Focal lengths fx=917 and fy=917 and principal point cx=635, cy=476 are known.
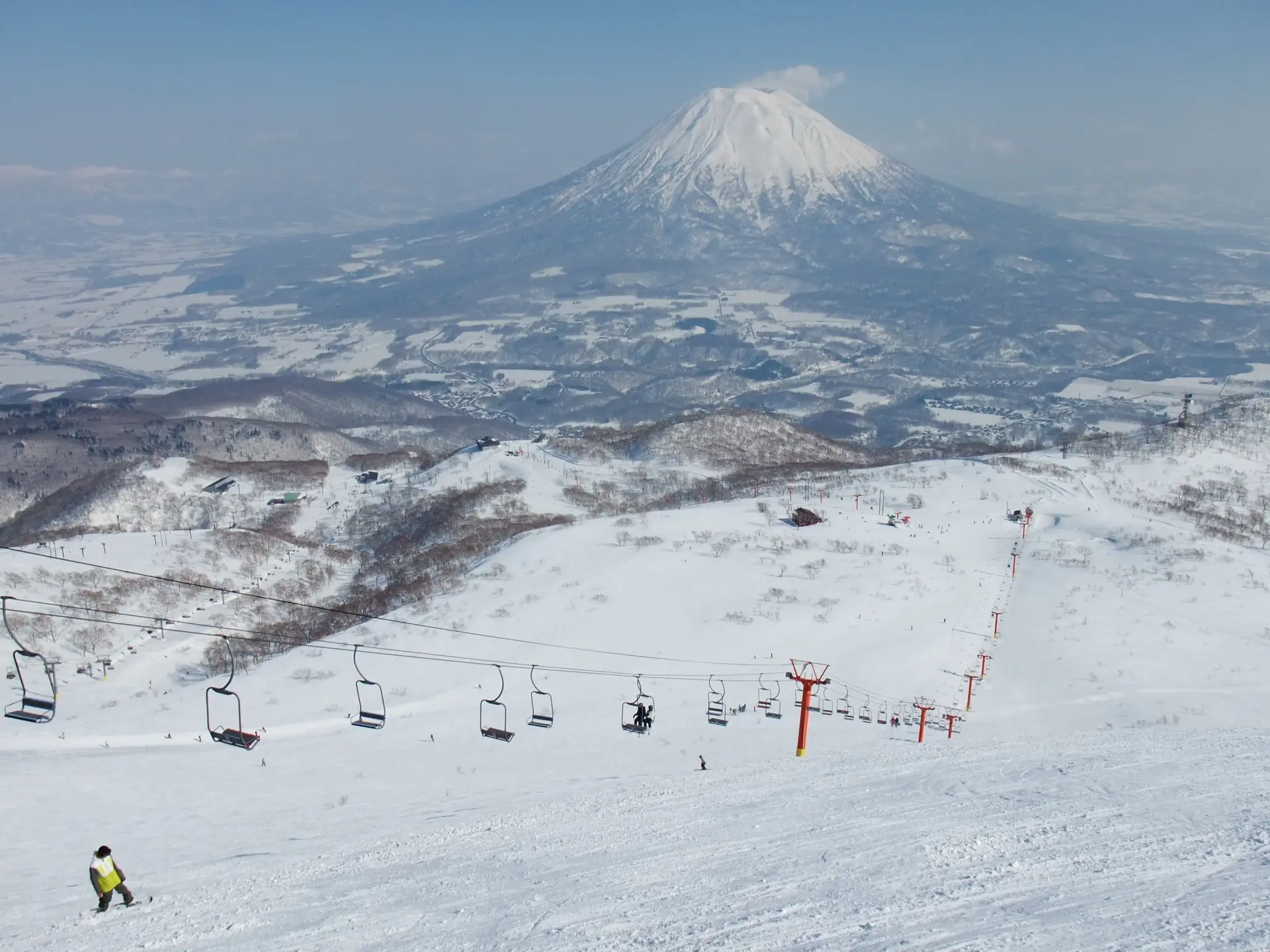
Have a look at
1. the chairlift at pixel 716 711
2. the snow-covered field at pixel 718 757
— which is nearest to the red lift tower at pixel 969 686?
the snow-covered field at pixel 718 757

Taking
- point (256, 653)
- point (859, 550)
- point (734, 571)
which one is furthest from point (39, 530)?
point (859, 550)

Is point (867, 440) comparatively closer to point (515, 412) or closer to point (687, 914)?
point (515, 412)

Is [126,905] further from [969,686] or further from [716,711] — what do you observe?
[969,686]

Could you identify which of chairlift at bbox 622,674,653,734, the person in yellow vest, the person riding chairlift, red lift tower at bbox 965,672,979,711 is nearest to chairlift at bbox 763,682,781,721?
chairlift at bbox 622,674,653,734

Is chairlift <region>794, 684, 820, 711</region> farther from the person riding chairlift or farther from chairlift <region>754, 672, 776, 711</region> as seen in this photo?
the person riding chairlift

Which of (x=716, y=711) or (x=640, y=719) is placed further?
(x=716, y=711)

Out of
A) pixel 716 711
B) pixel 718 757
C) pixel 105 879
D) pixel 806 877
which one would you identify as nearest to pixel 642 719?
pixel 718 757
